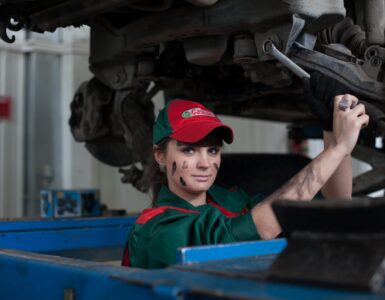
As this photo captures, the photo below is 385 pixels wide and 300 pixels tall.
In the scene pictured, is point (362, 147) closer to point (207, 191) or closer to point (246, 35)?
point (246, 35)

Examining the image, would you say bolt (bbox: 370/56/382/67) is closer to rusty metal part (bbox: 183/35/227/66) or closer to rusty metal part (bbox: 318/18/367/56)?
rusty metal part (bbox: 318/18/367/56)

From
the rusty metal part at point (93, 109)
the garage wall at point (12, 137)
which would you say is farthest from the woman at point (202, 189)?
the garage wall at point (12, 137)

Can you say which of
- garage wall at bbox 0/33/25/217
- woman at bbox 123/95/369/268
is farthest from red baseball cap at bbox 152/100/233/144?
garage wall at bbox 0/33/25/217

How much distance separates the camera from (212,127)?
4.55 feet

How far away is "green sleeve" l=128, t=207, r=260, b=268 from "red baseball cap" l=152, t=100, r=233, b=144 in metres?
0.19

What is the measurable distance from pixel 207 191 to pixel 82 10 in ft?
2.54

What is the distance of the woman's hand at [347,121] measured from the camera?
46.9 inches

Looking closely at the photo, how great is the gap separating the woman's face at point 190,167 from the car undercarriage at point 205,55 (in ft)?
1.27

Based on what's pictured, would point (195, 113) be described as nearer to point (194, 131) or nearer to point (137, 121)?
point (194, 131)

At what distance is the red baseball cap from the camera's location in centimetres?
137

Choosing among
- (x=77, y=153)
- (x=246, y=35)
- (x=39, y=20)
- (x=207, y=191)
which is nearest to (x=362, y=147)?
(x=246, y=35)

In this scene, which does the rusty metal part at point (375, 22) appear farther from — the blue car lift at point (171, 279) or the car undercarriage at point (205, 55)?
the blue car lift at point (171, 279)

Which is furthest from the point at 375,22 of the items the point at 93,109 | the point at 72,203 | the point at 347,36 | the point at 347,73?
the point at 72,203

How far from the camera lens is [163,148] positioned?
1479 millimetres
